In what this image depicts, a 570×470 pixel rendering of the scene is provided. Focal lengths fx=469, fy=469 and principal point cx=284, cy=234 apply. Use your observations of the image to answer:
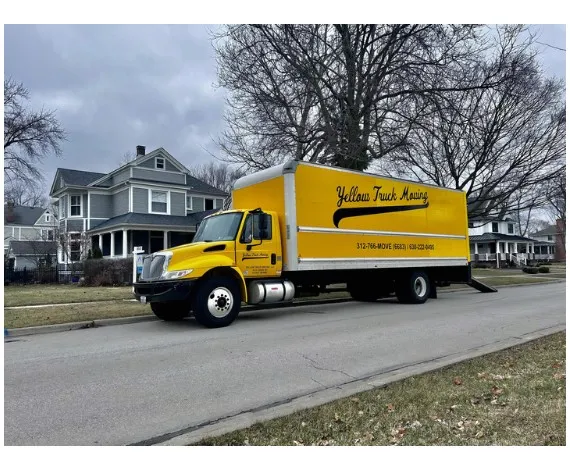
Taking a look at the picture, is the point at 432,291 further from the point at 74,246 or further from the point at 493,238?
the point at 493,238

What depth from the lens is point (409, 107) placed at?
1820 centimetres

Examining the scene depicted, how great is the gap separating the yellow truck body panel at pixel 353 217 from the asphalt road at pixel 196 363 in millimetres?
1782

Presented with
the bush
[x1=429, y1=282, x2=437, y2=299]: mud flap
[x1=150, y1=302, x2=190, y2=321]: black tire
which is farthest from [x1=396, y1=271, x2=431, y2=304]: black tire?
the bush

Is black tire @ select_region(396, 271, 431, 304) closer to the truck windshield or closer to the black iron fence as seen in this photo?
the truck windshield

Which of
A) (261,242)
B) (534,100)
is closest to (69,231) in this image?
(261,242)

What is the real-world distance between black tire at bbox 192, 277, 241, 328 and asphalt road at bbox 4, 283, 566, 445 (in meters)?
0.28

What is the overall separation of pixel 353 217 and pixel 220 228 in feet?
12.3

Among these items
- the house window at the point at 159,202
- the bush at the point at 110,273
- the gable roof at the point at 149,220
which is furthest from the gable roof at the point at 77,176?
the bush at the point at 110,273

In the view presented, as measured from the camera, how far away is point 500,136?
20594 millimetres

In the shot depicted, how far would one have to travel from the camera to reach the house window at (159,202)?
110 feet

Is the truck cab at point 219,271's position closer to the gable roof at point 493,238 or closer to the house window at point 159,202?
the house window at point 159,202

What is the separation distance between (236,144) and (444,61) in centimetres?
847

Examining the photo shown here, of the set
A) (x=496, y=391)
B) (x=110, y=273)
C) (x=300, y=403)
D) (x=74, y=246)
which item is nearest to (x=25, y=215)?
(x=74, y=246)

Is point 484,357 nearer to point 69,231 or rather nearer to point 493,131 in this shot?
point 493,131
